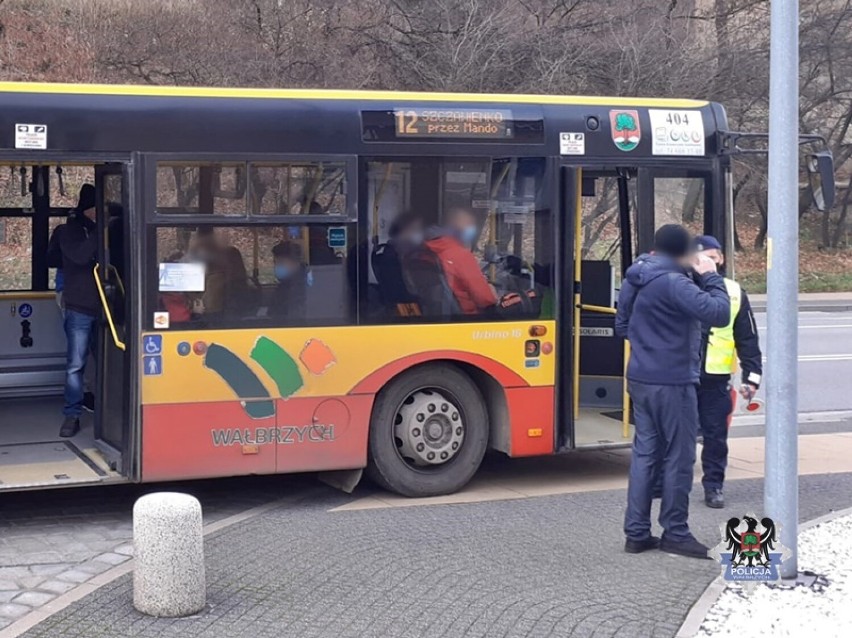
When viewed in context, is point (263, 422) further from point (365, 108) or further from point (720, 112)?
point (720, 112)

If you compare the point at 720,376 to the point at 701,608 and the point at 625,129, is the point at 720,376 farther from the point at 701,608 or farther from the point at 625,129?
the point at 701,608

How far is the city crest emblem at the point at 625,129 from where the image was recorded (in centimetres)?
919

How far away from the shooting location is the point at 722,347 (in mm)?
8453

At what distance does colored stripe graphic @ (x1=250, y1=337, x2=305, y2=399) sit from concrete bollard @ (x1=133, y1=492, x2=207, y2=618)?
2.26 m

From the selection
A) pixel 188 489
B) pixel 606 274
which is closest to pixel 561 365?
pixel 606 274

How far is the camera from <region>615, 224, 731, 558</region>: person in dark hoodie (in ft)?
23.2

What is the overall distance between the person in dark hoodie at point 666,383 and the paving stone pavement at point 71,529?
9.81ft

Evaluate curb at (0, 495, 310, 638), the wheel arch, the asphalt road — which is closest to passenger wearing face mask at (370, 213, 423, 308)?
the wheel arch

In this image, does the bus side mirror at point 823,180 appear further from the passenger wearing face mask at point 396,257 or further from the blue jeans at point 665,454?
the passenger wearing face mask at point 396,257

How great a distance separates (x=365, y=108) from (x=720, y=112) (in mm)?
3006

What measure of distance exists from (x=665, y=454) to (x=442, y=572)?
154cm

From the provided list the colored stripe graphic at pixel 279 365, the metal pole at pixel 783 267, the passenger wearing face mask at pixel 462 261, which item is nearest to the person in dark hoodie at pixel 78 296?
the colored stripe graphic at pixel 279 365

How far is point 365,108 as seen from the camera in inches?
335

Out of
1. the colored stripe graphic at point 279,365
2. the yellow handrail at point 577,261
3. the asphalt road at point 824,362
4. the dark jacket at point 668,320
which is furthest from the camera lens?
the asphalt road at point 824,362
